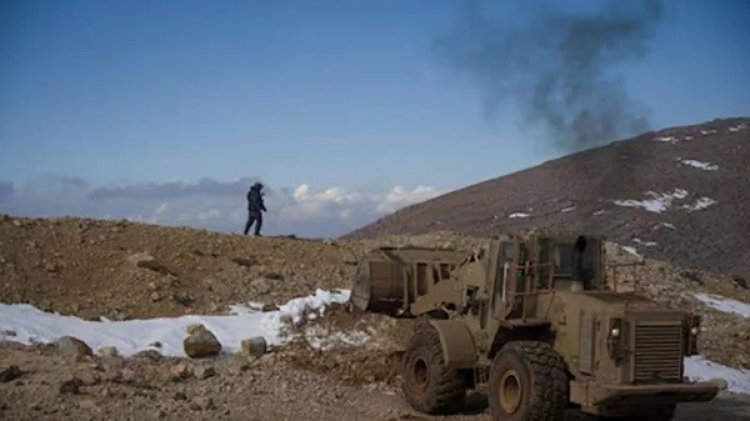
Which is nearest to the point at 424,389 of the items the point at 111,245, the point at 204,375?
the point at 204,375

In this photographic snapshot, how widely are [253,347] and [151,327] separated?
216 cm

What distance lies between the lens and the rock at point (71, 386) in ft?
37.7

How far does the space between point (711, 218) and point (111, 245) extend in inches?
1307

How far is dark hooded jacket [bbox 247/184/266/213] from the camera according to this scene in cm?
2531

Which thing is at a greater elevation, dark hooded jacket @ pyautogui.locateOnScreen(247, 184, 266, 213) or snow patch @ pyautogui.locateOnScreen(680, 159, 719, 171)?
snow patch @ pyautogui.locateOnScreen(680, 159, 719, 171)

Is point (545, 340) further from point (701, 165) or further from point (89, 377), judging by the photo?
point (701, 165)

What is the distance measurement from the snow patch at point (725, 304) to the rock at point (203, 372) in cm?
1643

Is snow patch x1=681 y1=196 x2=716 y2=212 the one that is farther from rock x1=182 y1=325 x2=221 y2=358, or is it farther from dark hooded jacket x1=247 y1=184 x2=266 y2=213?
rock x1=182 y1=325 x2=221 y2=358

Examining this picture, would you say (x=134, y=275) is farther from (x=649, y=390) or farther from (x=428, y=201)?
(x=428, y=201)

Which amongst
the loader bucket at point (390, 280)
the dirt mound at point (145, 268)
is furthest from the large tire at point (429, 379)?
the dirt mound at point (145, 268)

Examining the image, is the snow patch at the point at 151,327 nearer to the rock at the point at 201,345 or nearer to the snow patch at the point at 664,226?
the rock at the point at 201,345

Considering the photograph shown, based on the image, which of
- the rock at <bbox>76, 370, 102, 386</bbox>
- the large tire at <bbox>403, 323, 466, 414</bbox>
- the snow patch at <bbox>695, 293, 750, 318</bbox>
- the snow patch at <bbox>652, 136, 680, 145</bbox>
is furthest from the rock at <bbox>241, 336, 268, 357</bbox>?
the snow patch at <bbox>652, 136, 680, 145</bbox>

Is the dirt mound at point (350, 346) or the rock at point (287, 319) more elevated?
the rock at point (287, 319)

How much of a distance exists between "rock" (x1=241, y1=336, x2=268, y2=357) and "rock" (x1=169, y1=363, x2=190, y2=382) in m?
1.80
